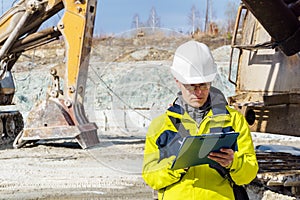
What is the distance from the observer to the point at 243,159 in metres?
2.14

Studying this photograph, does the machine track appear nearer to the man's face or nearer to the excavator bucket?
the excavator bucket

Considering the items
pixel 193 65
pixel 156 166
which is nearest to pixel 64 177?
pixel 156 166

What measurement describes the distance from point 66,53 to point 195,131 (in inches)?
327

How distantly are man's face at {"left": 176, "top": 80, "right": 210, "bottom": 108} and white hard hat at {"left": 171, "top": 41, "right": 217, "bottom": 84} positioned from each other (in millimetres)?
33

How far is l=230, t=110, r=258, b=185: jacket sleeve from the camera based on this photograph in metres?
2.12

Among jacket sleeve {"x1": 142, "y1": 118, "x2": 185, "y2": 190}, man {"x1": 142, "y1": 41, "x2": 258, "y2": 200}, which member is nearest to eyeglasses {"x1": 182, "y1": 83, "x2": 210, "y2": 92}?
man {"x1": 142, "y1": 41, "x2": 258, "y2": 200}

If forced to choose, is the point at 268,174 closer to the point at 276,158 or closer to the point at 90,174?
the point at 276,158

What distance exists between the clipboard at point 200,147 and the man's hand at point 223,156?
0.7 inches

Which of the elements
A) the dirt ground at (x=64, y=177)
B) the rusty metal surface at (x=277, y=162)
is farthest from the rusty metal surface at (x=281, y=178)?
the dirt ground at (x=64, y=177)

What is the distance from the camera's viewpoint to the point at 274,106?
14.1 ft

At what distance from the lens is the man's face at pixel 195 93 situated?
2.06 m

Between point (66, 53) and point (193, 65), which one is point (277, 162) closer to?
point (193, 65)

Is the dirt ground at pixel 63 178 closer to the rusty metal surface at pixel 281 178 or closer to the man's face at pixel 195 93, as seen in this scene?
the rusty metal surface at pixel 281 178

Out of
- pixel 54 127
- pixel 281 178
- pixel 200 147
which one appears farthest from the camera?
pixel 54 127
